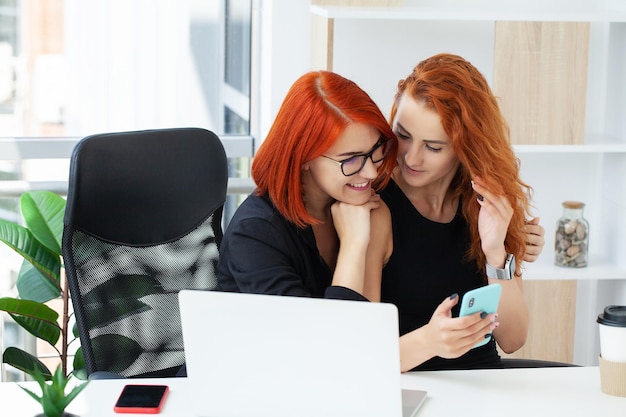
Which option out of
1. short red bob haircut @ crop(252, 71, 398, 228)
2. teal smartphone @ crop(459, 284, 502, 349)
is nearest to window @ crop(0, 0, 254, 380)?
short red bob haircut @ crop(252, 71, 398, 228)

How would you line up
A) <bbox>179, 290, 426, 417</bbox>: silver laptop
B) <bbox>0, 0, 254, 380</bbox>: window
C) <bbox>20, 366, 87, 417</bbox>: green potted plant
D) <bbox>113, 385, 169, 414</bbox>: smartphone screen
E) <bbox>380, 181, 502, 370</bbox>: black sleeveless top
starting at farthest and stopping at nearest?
<bbox>0, 0, 254, 380</bbox>: window → <bbox>380, 181, 502, 370</bbox>: black sleeveless top → <bbox>113, 385, 169, 414</bbox>: smartphone screen → <bbox>179, 290, 426, 417</bbox>: silver laptop → <bbox>20, 366, 87, 417</bbox>: green potted plant

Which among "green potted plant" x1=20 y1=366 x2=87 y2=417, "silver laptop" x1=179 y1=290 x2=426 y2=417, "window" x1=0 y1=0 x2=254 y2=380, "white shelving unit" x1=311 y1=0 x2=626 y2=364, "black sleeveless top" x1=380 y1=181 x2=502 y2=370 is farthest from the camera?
"window" x1=0 y1=0 x2=254 y2=380

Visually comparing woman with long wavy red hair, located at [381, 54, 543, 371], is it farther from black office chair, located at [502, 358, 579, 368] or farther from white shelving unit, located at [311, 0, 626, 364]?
white shelving unit, located at [311, 0, 626, 364]

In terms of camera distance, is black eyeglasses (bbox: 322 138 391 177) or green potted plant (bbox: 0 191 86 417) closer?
black eyeglasses (bbox: 322 138 391 177)

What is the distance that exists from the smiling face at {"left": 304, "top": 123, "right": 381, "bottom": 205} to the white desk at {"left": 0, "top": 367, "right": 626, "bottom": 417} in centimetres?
43

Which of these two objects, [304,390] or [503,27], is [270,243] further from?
[503,27]

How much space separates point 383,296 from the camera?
219 cm

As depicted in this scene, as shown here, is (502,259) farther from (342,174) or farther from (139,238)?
(139,238)

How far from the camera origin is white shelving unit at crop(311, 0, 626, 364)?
317 cm

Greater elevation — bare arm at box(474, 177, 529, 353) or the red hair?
the red hair

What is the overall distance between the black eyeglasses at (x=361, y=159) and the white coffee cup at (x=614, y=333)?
0.58m

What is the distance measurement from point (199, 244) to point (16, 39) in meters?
1.55

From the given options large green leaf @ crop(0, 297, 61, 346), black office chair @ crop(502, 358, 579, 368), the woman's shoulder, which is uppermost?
the woman's shoulder

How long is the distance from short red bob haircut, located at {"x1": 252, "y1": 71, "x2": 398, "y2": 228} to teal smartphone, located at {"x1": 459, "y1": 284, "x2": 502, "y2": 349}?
442 millimetres
